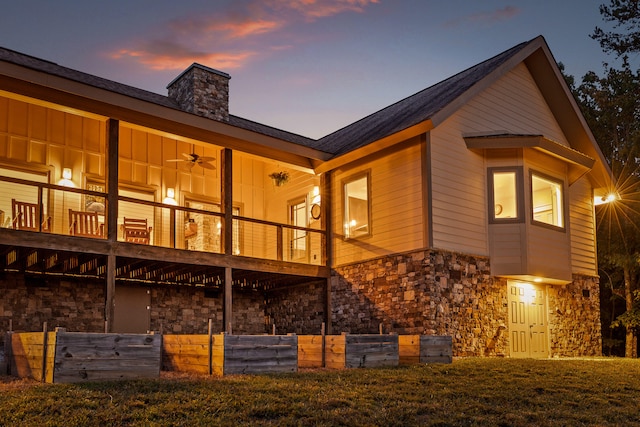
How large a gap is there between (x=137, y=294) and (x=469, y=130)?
8.47m

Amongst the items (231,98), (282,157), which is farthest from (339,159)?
(231,98)

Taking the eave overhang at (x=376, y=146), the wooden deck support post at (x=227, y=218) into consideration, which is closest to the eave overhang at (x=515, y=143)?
the eave overhang at (x=376, y=146)

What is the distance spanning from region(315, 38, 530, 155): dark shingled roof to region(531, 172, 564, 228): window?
2.97 metres

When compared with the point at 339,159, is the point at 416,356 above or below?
below

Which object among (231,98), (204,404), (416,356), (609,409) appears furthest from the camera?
(231,98)

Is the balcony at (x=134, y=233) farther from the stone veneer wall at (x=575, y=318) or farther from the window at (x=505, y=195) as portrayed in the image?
the stone veneer wall at (x=575, y=318)

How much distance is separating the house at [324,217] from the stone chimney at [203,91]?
43 mm

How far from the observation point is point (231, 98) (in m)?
18.9

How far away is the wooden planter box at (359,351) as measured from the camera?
401 inches

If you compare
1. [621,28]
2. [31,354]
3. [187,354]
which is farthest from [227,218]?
[621,28]

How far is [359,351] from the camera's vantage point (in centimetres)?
1036

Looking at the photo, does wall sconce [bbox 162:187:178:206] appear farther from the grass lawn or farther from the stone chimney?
the grass lawn

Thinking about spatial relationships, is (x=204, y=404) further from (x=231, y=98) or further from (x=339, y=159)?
(x=231, y=98)

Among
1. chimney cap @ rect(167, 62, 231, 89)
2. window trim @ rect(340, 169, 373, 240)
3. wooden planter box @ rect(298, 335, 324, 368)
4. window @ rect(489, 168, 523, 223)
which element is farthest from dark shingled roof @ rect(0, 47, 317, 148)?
wooden planter box @ rect(298, 335, 324, 368)
